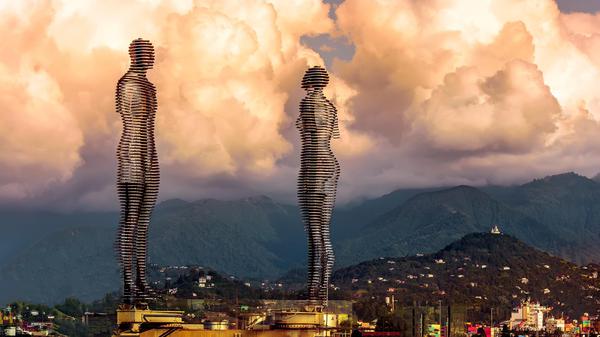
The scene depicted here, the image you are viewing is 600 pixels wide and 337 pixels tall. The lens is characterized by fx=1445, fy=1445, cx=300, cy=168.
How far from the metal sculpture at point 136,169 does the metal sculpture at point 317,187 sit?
53.8 ft

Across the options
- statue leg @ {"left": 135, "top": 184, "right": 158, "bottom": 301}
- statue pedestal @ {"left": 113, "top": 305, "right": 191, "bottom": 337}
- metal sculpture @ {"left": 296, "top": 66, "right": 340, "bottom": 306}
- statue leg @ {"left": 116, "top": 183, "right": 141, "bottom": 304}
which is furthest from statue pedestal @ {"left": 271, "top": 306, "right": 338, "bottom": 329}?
statue leg @ {"left": 116, "top": 183, "right": 141, "bottom": 304}

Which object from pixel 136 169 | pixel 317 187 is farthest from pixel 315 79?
pixel 136 169

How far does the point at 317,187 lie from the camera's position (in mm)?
150375

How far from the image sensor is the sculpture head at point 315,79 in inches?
6093

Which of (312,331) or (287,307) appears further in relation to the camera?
(287,307)

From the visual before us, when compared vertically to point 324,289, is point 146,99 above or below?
above

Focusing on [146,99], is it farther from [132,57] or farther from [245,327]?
[245,327]

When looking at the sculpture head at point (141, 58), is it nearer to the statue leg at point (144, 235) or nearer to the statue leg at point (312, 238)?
the statue leg at point (144, 235)

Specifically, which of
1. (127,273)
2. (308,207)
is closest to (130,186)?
(127,273)

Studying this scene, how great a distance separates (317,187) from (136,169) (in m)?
19.7

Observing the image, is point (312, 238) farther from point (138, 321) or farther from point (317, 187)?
point (138, 321)

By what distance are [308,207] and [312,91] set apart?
43.0ft

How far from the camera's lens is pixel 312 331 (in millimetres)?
145000

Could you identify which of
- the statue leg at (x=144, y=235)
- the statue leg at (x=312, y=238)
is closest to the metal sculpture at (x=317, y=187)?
the statue leg at (x=312, y=238)
